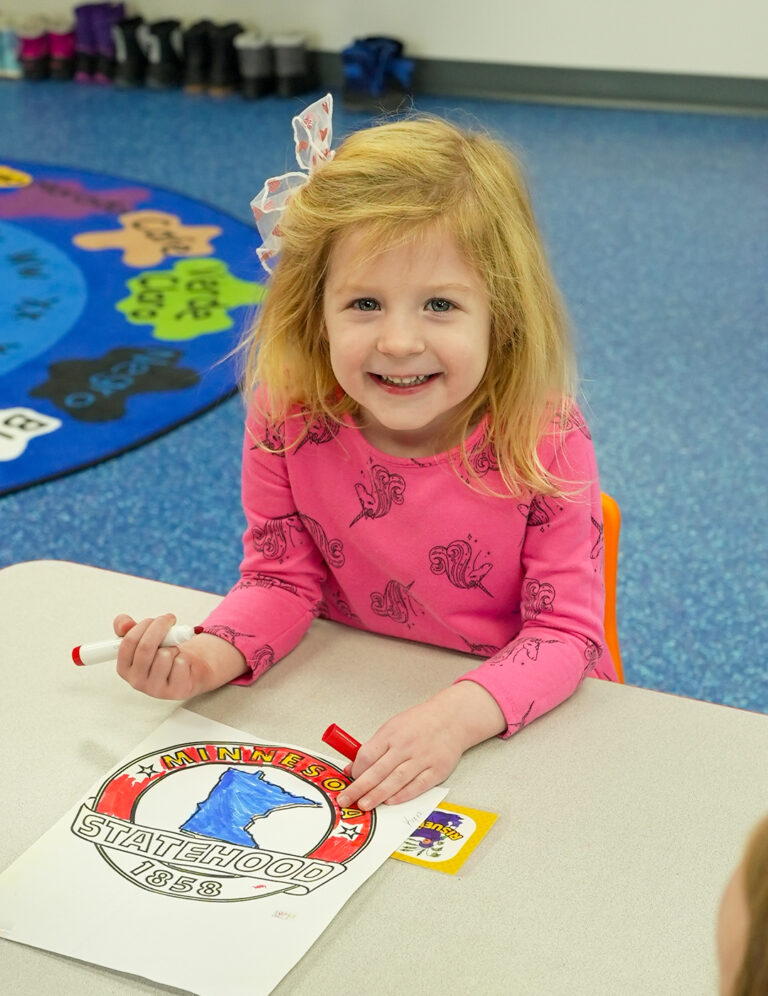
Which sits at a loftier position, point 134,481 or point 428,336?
point 428,336

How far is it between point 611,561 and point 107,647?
406 millimetres

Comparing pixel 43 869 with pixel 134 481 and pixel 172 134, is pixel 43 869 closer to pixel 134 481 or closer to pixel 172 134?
pixel 134 481

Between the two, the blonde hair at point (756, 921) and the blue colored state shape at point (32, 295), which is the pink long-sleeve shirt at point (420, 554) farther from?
the blue colored state shape at point (32, 295)

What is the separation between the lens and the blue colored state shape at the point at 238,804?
0.66m

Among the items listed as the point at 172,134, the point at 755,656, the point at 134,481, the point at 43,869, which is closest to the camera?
the point at 43,869

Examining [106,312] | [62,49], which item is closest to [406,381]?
[106,312]

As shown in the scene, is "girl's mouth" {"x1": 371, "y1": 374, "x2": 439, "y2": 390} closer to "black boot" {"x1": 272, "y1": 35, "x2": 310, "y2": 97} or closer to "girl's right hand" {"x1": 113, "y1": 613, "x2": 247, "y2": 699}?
"girl's right hand" {"x1": 113, "y1": 613, "x2": 247, "y2": 699}

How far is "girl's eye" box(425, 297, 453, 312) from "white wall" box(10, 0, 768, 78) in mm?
3266

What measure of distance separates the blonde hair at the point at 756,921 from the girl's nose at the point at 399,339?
474 mm

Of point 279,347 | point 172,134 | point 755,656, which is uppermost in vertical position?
point 279,347

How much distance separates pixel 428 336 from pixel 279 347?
154 millimetres

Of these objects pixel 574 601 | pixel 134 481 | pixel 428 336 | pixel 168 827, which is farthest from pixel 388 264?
pixel 134 481

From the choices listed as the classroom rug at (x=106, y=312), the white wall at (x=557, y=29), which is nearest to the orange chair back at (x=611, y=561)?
the classroom rug at (x=106, y=312)

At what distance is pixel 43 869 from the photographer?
633mm
